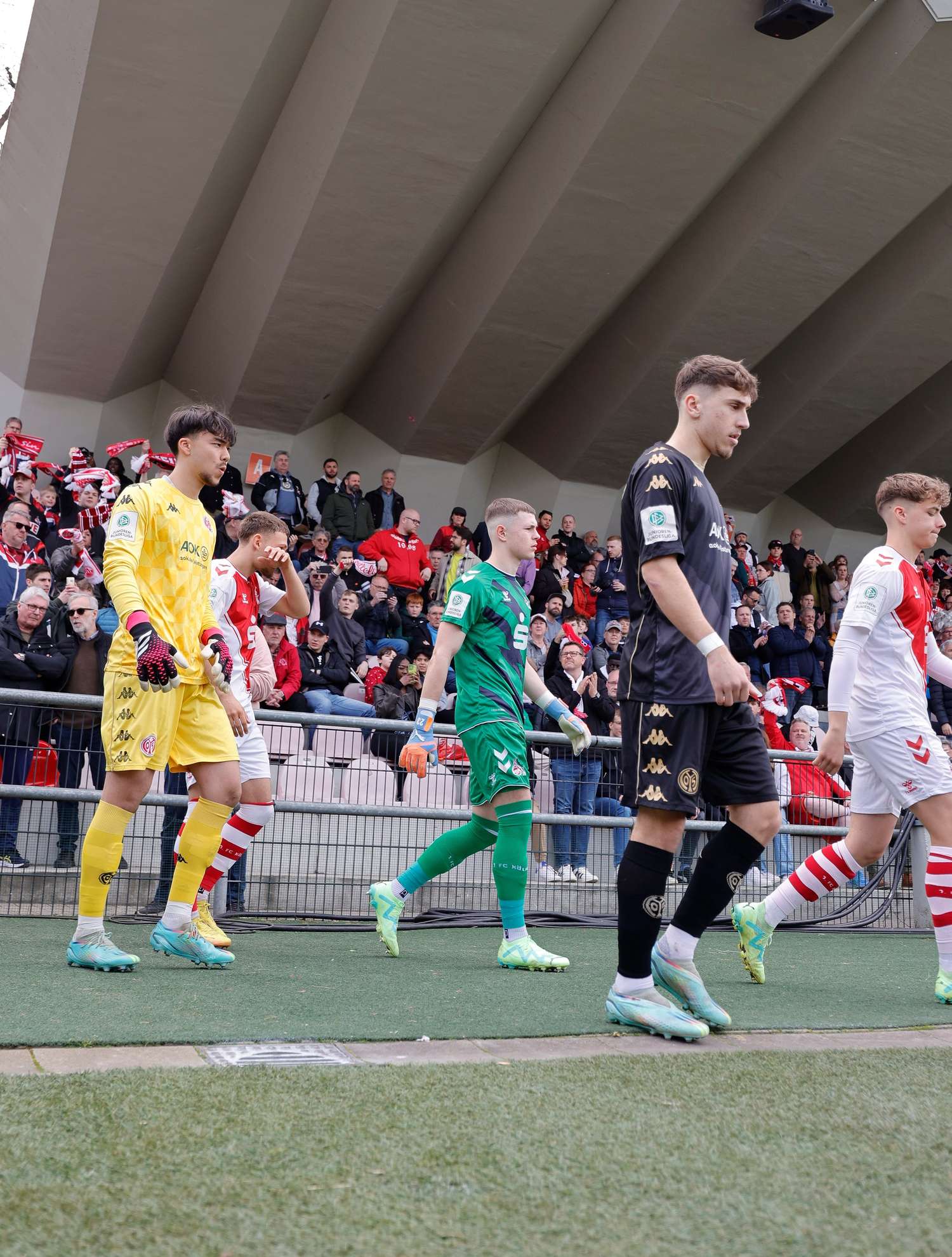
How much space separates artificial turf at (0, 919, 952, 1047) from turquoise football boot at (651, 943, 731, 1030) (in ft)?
0.63

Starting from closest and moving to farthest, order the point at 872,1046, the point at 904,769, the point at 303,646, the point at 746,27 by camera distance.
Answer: the point at 872,1046
the point at 904,769
the point at 303,646
the point at 746,27

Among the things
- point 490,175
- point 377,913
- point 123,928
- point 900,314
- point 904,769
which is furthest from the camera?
point 900,314

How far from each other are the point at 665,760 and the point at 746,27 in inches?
493

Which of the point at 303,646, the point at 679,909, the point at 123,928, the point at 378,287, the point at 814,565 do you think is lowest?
the point at 123,928

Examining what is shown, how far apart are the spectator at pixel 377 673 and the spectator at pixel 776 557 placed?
33.9 feet

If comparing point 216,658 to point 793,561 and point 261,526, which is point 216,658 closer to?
point 261,526

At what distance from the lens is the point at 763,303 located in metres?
18.0

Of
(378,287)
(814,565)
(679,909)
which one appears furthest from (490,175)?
(679,909)

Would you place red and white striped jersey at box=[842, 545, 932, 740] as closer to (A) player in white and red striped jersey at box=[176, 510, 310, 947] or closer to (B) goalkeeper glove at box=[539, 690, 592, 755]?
(B) goalkeeper glove at box=[539, 690, 592, 755]

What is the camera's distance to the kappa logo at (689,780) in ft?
12.0

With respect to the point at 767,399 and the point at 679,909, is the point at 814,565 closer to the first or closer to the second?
the point at 767,399

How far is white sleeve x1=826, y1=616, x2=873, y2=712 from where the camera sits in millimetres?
4848

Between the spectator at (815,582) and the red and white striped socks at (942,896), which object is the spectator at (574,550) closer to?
the spectator at (815,582)

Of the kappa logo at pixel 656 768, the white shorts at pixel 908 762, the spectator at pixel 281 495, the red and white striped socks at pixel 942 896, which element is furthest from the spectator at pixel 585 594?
the kappa logo at pixel 656 768
